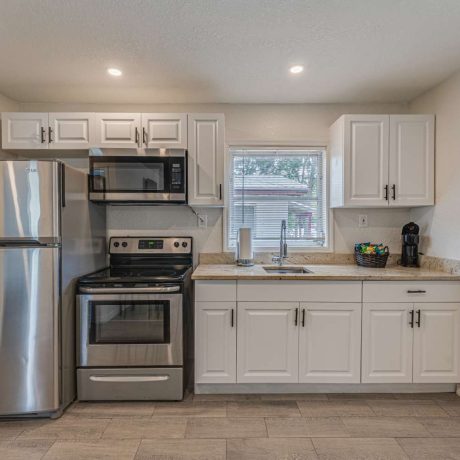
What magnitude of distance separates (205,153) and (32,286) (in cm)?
158

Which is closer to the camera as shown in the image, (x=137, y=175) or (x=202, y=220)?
(x=137, y=175)

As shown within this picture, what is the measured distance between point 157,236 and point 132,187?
0.59 metres

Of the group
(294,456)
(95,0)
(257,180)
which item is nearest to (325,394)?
(294,456)

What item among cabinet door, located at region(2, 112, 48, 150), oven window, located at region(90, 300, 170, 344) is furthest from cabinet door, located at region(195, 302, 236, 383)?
cabinet door, located at region(2, 112, 48, 150)

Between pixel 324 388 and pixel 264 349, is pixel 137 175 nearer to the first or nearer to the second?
pixel 264 349

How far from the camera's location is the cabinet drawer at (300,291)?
231 cm

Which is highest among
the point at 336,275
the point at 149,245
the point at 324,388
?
the point at 149,245

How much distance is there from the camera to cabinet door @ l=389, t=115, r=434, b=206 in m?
2.62

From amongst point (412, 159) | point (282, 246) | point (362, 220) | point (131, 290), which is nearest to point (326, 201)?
point (362, 220)

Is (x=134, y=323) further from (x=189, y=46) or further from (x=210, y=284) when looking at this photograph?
(x=189, y=46)

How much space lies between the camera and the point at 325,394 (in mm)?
2385

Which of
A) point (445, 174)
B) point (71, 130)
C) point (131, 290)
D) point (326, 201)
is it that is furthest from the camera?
point (326, 201)

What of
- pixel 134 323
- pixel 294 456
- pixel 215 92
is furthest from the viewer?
pixel 215 92

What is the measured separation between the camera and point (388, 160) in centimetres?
263
